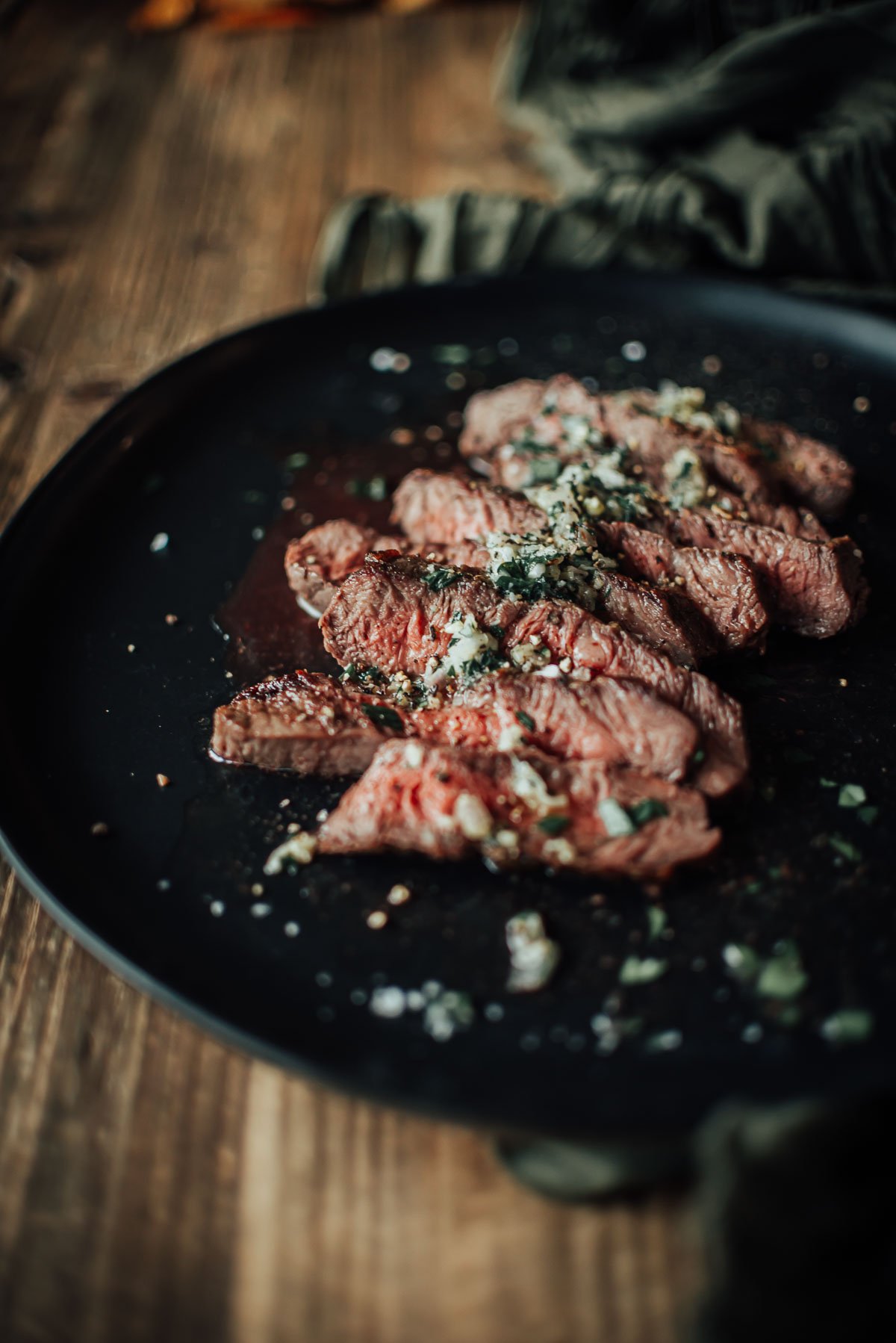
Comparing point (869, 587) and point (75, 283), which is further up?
point (869, 587)

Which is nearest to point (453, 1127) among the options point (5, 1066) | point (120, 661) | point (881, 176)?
point (5, 1066)

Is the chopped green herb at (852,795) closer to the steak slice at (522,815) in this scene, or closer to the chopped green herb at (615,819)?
the steak slice at (522,815)

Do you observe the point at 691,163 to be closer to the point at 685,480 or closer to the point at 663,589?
the point at 685,480

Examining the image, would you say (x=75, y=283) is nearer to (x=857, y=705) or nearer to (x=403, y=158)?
(x=403, y=158)

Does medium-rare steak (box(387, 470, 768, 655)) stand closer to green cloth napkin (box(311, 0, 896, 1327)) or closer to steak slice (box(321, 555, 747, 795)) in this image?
steak slice (box(321, 555, 747, 795))

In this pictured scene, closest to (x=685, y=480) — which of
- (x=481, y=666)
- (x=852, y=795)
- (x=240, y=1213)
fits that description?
(x=481, y=666)

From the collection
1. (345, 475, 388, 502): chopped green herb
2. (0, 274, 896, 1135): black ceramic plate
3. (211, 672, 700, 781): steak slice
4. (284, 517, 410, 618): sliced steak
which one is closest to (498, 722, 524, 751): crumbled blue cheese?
(211, 672, 700, 781): steak slice

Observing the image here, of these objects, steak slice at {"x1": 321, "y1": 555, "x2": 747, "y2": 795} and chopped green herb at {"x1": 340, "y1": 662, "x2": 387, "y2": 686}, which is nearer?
steak slice at {"x1": 321, "y1": 555, "x2": 747, "y2": 795}
